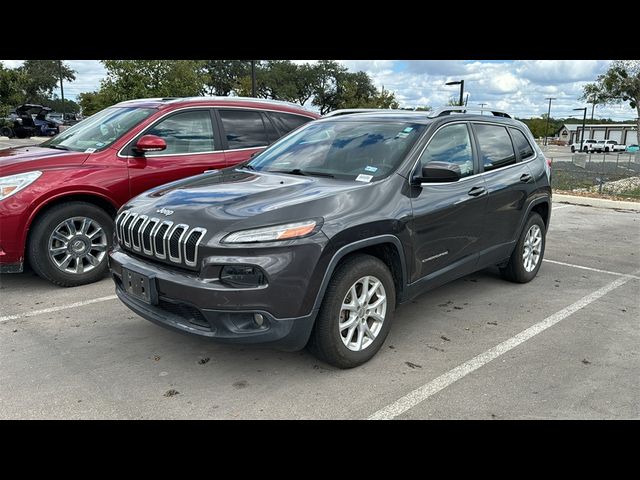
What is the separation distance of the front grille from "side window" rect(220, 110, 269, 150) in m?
2.86

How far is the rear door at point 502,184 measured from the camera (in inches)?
193

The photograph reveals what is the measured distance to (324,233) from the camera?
3318 millimetres

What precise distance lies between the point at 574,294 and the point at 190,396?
4134 mm

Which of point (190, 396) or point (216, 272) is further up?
point (216, 272)

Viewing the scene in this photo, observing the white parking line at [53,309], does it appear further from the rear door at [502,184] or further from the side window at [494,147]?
the side window at [494,147]

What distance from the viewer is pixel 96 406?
316cm

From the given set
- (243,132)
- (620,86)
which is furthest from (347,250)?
(620,86)

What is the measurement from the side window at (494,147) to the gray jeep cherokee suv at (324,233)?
0.02 metres

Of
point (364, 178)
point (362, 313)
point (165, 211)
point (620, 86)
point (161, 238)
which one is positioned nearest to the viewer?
point (161, 238)

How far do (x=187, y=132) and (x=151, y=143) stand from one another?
0.82 meters

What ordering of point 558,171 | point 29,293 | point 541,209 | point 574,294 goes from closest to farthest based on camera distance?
point 29,293 → point 574,294 → point 541,209 → point 558,171

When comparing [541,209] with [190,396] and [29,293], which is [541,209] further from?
[29,293]

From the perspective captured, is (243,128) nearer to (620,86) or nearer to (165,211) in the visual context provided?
(165,211)
